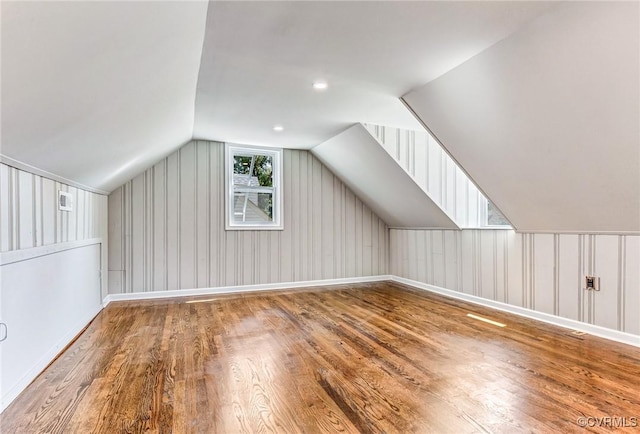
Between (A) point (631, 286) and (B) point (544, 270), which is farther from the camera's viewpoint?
(B) point (544, 270)

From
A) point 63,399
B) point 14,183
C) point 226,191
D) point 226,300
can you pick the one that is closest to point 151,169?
point 226,191

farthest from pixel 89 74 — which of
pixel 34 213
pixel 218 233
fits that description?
pixel 218 233

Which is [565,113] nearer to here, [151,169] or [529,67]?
[529,67]

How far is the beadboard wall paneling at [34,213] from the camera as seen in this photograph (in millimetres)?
1962

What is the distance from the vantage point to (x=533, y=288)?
142 inches

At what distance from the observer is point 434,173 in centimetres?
455

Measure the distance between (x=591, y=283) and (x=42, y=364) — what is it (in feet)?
14.7

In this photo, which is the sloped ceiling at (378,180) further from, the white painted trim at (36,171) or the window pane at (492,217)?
the white painted trim at (36,171)

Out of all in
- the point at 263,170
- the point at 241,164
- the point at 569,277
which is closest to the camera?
the point at 569,277

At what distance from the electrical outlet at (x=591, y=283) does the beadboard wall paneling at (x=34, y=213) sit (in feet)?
14.5

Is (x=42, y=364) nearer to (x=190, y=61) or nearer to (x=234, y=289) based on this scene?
(x=190, y=61)

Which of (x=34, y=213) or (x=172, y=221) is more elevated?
(x=34, y=213)

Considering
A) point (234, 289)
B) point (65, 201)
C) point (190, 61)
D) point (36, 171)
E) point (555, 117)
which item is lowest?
point (234, 289)

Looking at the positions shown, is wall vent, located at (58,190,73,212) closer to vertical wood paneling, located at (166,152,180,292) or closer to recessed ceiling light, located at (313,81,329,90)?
vertical wood paneling, located at (166,152,180,292)
